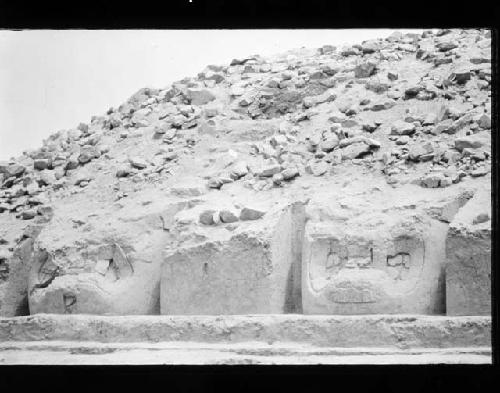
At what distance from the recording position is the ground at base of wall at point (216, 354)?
7398 millimetres

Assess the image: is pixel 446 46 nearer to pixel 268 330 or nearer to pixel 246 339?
pixel 268 330

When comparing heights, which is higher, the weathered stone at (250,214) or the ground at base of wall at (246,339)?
the weathered stone at (250,214)

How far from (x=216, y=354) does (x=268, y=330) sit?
574 mm

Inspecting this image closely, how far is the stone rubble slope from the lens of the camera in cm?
868

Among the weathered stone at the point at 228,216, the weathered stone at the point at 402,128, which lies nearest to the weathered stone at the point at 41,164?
the weathered stone at the point at 228,216

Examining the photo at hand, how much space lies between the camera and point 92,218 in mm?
10281

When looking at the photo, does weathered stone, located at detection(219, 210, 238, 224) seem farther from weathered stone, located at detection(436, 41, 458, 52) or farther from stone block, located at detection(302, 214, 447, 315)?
weathered stone, located at detection(436, 41, 458, 52)

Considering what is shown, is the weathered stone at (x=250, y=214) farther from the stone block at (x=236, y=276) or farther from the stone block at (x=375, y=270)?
the stone block at (x=375, y=270)

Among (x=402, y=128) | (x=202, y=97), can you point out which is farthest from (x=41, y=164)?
(x=402, y=128)

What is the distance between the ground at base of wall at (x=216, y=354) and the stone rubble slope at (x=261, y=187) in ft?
2.10

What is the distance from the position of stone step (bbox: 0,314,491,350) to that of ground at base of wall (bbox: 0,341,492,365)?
0.10 m

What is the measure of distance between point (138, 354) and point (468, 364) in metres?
2.99
